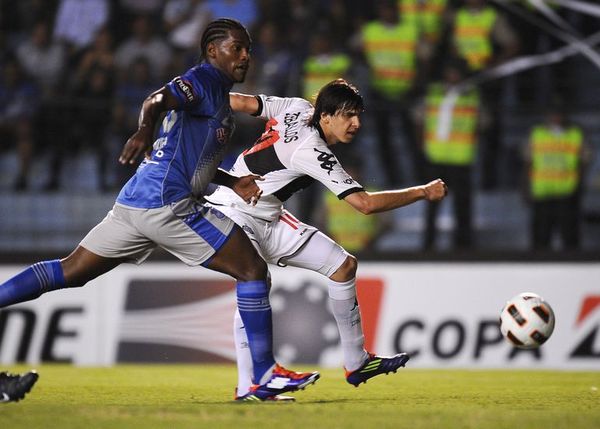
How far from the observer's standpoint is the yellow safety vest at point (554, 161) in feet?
39.9

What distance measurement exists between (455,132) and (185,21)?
3.68 m

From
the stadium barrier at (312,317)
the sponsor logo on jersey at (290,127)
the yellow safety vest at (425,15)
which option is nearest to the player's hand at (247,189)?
the sponsor logo on jersey at (290,127)

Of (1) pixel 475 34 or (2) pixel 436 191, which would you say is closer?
(2) pixel 436 191

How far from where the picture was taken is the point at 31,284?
6609mm

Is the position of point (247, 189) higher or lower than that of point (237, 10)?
lower

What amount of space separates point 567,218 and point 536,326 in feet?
14.6

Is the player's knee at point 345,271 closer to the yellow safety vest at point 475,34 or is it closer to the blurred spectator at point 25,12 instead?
the yellow safety vest at point 475,34

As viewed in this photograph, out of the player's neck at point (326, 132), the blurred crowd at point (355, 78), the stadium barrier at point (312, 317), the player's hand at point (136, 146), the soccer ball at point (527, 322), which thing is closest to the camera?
the player's hand at point (136, 146)

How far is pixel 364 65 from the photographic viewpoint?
511 inches

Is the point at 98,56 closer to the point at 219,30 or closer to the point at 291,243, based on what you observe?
the point at 291,243

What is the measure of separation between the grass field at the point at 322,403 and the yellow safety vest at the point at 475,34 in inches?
150

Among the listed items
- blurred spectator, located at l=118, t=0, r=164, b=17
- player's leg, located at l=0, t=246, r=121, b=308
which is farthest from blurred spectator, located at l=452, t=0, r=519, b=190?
player's leg, located at l=0, t=246, r=121, b=308

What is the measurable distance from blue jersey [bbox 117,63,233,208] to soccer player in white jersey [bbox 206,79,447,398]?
2.17 feet

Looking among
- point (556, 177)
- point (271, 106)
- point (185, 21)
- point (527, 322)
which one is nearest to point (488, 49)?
Result: point (556, 177)
